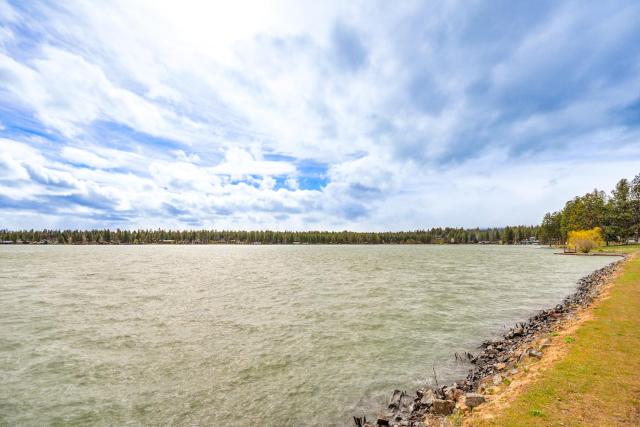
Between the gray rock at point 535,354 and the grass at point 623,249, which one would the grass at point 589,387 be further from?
the grass at point 623,249

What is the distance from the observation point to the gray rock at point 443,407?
41.7 feet

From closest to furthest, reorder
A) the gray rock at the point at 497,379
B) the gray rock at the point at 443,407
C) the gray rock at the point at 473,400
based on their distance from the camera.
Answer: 1. the gray rock at the point at 473,400
2. the gray rock at the point at 443,407
3. the gray rock at the point at 497,379

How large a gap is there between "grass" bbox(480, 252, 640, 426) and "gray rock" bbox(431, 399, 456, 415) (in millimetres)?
2104

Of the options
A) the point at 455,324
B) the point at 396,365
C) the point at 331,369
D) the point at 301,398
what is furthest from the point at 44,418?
the point at 455,324

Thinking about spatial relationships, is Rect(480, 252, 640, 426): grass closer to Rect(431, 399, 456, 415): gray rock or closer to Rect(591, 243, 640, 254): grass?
Rect(431, 399, 456, 415): gray rock

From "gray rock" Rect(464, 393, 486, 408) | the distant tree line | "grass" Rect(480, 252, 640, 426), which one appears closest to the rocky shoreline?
"gray rock" Rect(464, 393, 486, 408)

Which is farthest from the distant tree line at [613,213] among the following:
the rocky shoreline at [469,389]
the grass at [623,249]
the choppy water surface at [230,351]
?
the rocky shoreline at [469,389]

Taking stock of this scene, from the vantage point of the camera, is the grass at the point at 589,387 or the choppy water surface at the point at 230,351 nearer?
the grass at the point at 589,387

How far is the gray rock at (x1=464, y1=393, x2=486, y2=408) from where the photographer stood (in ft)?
41.0

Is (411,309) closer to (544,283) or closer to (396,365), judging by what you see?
(396,365)

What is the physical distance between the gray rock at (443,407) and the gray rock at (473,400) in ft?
1.71

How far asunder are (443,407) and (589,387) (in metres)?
5.30

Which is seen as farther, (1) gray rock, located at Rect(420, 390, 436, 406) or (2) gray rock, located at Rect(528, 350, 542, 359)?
(2) gray rock, located at Rect(528, 350, 542, 359)

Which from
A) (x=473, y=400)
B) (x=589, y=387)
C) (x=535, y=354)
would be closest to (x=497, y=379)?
(x=473, y=400)
